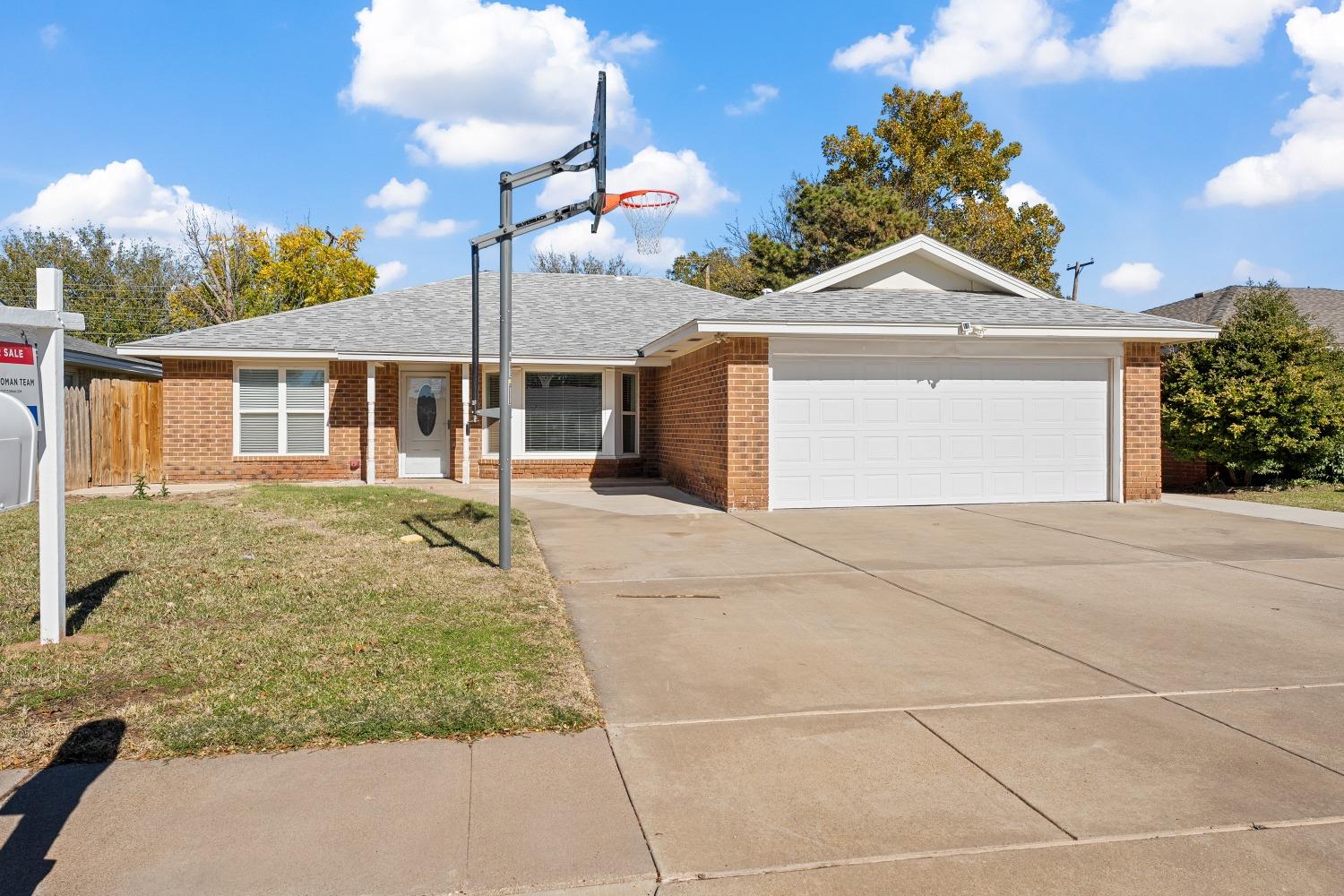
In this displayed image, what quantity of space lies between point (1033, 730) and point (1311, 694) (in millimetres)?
1812

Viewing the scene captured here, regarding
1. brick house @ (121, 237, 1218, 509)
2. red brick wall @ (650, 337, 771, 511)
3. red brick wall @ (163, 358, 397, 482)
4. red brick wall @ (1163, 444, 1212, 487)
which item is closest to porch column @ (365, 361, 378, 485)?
brick house @ (121, 237, 1218, 509)

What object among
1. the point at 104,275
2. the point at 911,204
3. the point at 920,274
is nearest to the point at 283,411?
the point at 920,274

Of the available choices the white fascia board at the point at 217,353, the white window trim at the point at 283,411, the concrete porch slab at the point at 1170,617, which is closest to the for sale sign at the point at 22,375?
the concrete porch slab at the point at 1170,617

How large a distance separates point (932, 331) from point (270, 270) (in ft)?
108

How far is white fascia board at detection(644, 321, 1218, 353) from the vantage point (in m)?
12.8

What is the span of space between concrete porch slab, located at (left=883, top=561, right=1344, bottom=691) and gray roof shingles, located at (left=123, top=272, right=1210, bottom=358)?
5.93m

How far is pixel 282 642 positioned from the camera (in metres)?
5.62

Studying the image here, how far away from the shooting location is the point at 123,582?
7.32 meters

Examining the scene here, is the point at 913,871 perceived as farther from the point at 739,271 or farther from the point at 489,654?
the point at 739,271

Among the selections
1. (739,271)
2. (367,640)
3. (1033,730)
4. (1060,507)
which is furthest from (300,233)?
(1033,730)

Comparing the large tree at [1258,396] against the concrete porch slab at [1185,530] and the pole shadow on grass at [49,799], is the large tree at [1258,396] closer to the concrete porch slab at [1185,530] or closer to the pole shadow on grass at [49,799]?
the concrete porch slab at [1185,530]

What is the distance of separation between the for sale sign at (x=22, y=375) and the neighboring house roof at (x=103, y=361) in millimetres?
14111

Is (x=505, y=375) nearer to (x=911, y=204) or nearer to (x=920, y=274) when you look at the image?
(x=920, y=274)

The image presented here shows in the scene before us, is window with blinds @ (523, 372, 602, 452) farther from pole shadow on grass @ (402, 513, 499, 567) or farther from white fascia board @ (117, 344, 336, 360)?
Answer: pole shadow on grass @ (402, 513, 499, 567)
